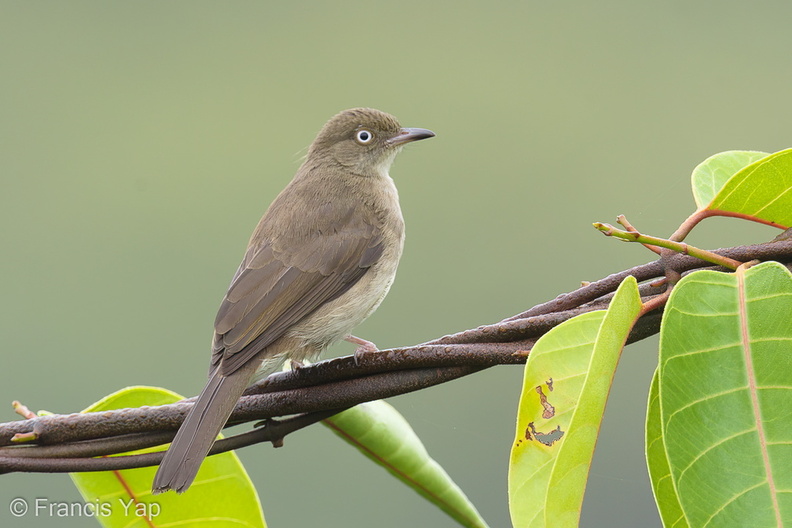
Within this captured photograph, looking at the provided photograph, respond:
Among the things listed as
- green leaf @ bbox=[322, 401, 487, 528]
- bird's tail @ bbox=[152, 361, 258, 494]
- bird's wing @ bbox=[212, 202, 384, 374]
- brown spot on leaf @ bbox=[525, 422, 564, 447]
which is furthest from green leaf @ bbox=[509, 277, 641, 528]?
bird's wing @ bbox=[212, 202, 384, 374]

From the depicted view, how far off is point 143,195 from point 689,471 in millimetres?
8860

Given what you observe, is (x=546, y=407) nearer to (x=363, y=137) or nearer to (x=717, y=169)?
(x=717, y=169)

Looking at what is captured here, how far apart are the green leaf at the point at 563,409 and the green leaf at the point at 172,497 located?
864mm

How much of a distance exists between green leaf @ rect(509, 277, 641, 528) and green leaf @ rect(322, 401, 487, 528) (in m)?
0.64

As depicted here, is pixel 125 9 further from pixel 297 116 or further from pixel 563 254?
pixel 563 254

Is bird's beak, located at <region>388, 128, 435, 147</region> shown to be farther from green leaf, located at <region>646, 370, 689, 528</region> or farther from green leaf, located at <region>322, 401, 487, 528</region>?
green leaf, located at <region>646, 370, 689, 528</region>

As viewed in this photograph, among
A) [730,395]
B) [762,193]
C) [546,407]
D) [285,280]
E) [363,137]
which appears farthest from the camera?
[363,137]

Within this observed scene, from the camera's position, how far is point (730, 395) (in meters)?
1.66

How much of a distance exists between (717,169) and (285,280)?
1.65 metres

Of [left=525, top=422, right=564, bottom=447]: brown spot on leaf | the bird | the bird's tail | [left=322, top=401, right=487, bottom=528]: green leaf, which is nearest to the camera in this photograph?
[left=525, top=422, right=564, bottom=447]: brown spot on leaf

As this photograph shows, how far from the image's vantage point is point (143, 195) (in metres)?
9.80

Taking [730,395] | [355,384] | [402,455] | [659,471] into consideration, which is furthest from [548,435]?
[402,455]

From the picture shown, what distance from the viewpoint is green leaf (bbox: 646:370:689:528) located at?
167cm

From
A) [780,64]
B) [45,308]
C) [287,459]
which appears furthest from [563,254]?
[45,308]
